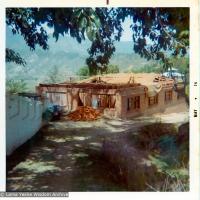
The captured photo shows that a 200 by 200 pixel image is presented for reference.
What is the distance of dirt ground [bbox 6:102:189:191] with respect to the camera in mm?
1584

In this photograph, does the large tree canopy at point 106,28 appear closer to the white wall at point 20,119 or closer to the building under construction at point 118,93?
the building under construction at point 118,93

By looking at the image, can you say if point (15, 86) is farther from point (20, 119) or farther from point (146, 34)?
point (146, 34)

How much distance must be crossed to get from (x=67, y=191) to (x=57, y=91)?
0.42 meters

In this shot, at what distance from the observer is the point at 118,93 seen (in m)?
1.61

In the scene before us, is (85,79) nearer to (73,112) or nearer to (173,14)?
(73,112)

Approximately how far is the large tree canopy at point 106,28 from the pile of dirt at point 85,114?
0.16m

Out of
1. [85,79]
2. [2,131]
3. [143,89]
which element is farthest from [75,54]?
[2,131]

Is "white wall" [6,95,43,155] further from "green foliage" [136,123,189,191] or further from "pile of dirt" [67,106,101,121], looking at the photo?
"green foliage" [136,123,189,191]

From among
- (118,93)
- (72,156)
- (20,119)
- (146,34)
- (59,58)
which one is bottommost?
(72,156)

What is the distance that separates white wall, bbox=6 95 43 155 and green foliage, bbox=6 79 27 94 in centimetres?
2

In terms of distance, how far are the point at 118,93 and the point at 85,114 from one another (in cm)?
16

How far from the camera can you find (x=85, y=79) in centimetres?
160

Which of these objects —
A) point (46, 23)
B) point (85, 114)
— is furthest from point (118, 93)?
point (46, 23)

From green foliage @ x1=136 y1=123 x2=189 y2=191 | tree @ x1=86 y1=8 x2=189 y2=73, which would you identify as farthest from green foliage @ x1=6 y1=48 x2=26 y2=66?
green foliage @ x1=136 y1=123 x2=189 y2=191
